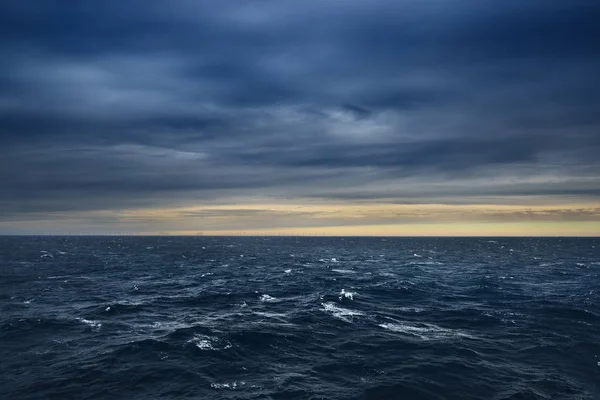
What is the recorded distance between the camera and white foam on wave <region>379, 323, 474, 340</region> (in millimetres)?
47594

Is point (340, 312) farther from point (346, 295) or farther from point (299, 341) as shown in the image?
point (299, 341)

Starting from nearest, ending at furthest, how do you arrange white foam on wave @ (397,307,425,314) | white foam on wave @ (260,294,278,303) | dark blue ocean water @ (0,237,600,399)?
dark blue ocean water @ (0,237,600,399) → white foam on wave @ (397,307,425,314) → white foam on wave @ (260,294,278,303)

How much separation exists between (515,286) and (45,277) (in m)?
108

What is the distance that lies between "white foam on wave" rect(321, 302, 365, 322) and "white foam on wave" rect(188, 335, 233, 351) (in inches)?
719

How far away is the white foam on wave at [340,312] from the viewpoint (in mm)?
56356

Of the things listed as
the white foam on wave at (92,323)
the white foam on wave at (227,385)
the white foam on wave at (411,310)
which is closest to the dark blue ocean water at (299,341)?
the white foam on wave at (227,385)

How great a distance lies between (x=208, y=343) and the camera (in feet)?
143

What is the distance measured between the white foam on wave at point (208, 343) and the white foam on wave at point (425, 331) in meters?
20.7

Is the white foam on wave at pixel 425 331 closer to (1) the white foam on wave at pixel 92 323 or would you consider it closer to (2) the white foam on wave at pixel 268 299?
(2) the white foam on wave at pixel 268 299

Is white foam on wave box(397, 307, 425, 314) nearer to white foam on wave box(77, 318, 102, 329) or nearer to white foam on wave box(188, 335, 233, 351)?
white foam on wave box(188, 335, 233, 351)

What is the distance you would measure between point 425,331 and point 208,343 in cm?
2639

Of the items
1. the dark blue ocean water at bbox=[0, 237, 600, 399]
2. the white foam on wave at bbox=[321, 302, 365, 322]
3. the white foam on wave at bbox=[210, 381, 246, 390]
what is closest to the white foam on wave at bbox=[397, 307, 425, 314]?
the dark blue ocean water at bbox=[0, 237, 600, 399]

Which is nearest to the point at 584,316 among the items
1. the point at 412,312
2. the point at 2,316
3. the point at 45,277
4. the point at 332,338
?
the point at 412,312

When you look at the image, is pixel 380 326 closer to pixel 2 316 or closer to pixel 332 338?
pixel 332 338
